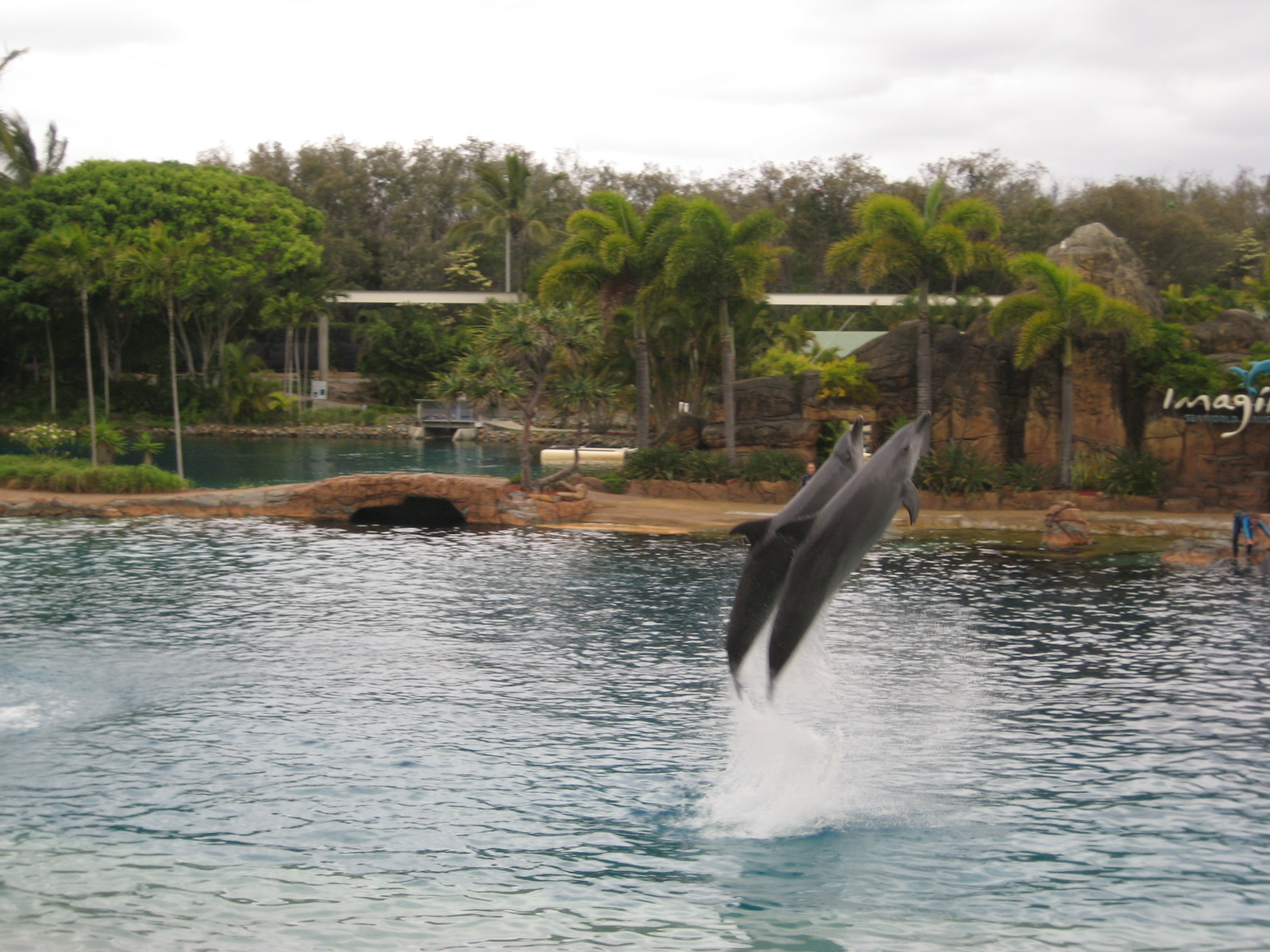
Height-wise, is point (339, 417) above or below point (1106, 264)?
below

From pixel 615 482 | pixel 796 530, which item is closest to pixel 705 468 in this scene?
pixel 615 482

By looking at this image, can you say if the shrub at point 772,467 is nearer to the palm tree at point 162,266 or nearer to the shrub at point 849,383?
the shrub at point 849,383

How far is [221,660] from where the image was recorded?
38.5ft

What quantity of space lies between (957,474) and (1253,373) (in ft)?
20.1

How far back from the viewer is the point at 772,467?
25.0m

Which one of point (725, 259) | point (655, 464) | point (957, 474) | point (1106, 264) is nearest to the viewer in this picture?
point (957, 474)

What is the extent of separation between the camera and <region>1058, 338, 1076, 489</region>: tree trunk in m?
23.7

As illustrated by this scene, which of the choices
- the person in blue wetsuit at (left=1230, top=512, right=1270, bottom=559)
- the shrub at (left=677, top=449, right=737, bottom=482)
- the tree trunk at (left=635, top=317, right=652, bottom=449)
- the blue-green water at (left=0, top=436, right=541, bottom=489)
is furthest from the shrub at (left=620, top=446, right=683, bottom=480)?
the person in blue wetsuit at (left=1230, top=512, right=1270, bottom=559)

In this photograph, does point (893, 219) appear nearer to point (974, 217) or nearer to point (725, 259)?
point (974, 217)

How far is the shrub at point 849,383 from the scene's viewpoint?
26.4 metres

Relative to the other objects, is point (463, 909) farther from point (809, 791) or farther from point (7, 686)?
point (7, 686)

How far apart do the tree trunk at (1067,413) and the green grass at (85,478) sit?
736 inches

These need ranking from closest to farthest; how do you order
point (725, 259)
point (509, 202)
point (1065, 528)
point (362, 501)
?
point (1065, 528), point (362, 501), point (725, 259), point (509, 202)

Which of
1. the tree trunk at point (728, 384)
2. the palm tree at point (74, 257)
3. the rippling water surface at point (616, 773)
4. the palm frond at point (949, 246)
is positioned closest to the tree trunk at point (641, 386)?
the tree trunk at point (728, 384)
